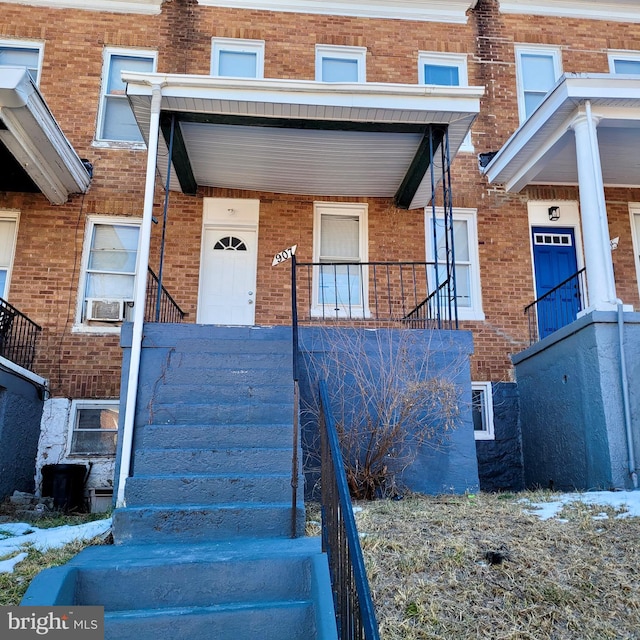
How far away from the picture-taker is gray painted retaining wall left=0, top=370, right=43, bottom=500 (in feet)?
24.0

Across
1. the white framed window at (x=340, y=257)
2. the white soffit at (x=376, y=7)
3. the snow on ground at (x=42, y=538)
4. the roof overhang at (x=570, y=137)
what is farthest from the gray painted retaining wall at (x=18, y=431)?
the roof overhang at (x=570, y=137)

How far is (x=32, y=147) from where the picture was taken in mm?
7793

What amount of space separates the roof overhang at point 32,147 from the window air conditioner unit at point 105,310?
5.06 ft

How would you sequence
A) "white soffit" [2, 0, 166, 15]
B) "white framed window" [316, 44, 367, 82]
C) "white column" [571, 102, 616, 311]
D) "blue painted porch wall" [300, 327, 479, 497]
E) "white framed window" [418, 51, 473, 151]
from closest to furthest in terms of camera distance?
"blue painted porch wall" [300, 327, 479, 497] → "white column" [571, 102, 616, 311] → "white soffit" [2, 0, 166, 15] → "white framed window" [316, 44, 367, 82] → "white framed window" [418, 51, 473, 151]

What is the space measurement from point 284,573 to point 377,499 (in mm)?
2337

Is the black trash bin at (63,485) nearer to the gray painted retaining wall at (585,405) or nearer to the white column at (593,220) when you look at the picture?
the gray painted retaining wall at (585,405)

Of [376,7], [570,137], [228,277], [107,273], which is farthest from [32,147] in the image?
[570,137]

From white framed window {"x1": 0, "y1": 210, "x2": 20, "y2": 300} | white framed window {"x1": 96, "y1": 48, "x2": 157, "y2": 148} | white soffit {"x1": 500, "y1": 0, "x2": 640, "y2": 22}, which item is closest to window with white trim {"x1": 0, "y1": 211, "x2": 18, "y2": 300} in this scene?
white framed window {"x1": 0, "y1": 210, "x2": 20, "y2": 300}

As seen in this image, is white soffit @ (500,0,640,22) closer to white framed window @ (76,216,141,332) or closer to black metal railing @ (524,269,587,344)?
black metal railing @ (524,269,587,344)

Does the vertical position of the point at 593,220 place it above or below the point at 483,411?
above

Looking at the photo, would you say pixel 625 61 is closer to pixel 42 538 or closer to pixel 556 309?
pixel 556 309

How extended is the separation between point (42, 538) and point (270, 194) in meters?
6.07

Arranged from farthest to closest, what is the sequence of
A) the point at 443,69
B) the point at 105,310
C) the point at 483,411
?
1. the point at 443,69
2. the point at 483,411
3. the point at 105,310

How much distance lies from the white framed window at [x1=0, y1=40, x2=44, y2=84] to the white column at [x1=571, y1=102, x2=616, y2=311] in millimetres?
A: 7676
